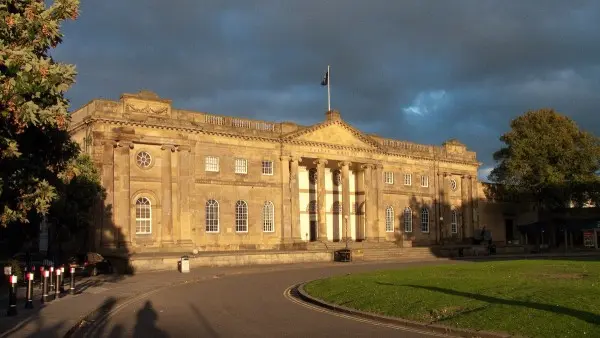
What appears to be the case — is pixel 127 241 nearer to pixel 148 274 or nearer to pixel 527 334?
pixel 148 274

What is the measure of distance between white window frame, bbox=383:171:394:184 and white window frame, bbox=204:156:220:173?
799 inches

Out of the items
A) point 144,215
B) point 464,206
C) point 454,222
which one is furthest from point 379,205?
point 144,215

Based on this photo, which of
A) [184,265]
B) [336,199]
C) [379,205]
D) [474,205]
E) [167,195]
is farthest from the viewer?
[474,205]

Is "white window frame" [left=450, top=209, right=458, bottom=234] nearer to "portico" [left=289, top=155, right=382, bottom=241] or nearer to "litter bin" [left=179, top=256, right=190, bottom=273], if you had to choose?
"portico" [left=289, top=155, right=382, bottom=241]

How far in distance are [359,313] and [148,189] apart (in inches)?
1253

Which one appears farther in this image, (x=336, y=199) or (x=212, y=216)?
(x=336, y=199)

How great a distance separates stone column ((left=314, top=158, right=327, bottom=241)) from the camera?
53531 mm

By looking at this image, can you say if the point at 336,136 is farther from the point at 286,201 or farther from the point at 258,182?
the point at 258,182

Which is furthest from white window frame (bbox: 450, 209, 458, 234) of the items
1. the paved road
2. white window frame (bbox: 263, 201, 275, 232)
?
the paved road

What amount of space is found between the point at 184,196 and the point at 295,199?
10.9 meters

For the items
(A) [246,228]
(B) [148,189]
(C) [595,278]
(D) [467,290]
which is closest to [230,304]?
(D) [467,290]

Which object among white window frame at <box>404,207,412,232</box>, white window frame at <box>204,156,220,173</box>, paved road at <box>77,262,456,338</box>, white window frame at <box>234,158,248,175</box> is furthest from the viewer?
white window frame at <box>404,207,412,232</box>

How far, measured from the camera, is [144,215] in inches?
1750

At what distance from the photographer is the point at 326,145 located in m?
55.4
